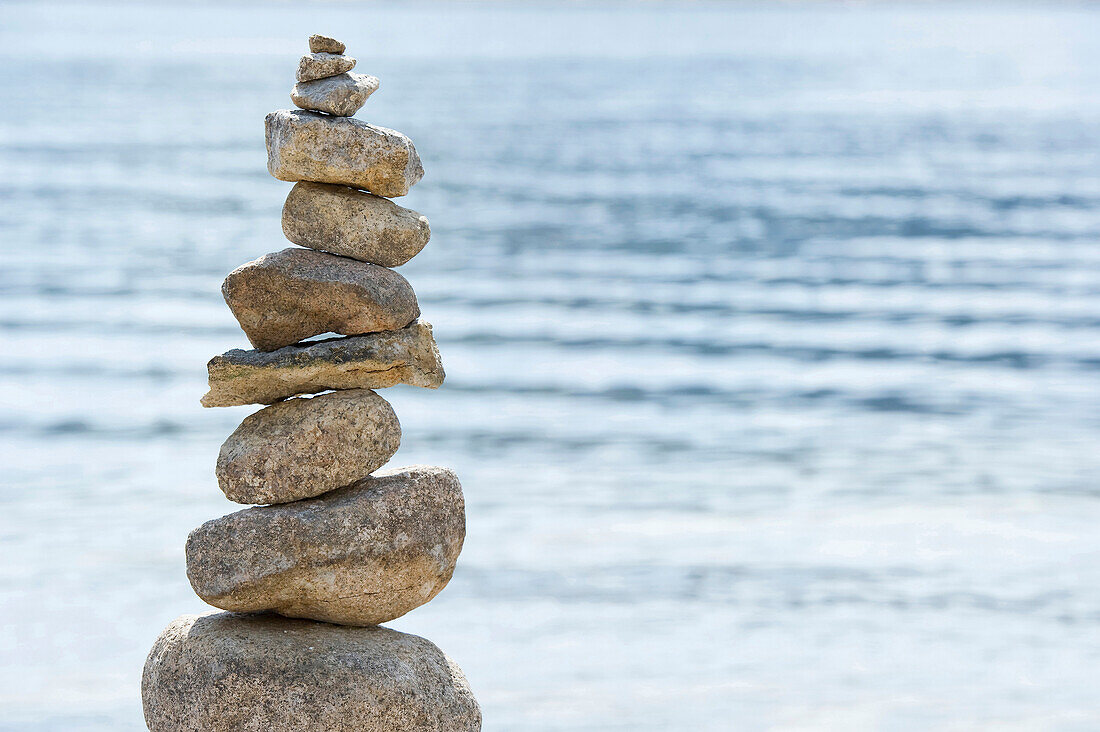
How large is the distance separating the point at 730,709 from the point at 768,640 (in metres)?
1.10

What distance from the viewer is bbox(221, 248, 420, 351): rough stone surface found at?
5.96 m

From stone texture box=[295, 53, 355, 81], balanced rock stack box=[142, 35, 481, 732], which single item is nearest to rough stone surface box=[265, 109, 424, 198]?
balanced rock stack box=[142, 35, 481, 732]

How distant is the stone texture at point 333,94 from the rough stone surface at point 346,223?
14.0 inches

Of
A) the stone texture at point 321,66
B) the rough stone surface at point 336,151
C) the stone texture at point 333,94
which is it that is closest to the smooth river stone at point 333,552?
A: the rough stone surface at point 336,151

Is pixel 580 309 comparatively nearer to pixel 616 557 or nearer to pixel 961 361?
pixel 961 361

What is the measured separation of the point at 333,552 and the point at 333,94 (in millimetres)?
1917

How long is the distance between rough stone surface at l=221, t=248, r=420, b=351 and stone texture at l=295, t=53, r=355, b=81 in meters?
0.75

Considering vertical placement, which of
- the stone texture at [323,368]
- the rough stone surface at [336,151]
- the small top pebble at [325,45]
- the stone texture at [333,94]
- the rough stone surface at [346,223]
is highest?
the small top pebble at [325,45]

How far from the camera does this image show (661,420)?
15078 mm

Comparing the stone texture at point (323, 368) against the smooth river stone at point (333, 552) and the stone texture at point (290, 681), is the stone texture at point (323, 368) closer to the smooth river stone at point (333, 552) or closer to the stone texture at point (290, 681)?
the smooth river stone at point (333, 552)

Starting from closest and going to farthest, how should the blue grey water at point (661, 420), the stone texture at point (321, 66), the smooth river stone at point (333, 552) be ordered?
the smooth river stone at point (333, 552) → the stone texture at point (321, 66) → the blue grey water at point (661, 420)

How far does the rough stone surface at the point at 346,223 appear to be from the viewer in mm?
6113

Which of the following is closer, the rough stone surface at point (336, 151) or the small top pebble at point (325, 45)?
the rough stone surface at point (336, 151)

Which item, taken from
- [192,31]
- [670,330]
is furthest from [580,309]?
[192,31]
